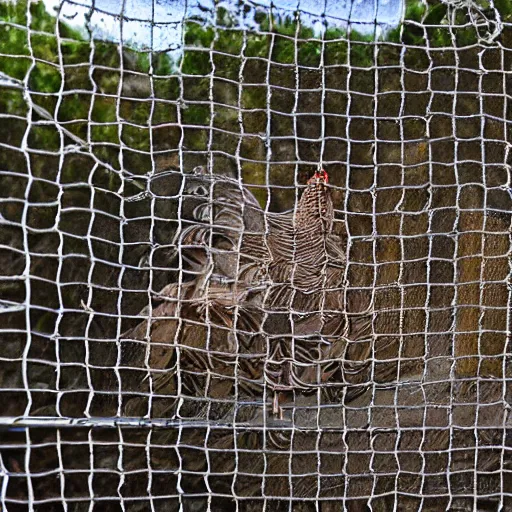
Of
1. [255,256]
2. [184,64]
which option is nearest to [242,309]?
[255,256]

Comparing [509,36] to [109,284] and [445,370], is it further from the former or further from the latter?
[109,284]

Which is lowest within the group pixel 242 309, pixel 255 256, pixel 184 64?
pixel 242 309

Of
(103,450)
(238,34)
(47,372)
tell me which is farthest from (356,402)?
(238,34)

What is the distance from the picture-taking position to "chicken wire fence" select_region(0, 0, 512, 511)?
47.1 inches

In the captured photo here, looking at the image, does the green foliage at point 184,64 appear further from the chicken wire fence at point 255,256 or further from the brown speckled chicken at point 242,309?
the brown speckled chicken at point 242,309

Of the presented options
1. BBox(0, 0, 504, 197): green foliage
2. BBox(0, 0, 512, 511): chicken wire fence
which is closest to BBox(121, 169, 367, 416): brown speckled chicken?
BBox(0, 0, 512, 511): chicken wire fence

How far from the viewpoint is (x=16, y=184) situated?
1190mm

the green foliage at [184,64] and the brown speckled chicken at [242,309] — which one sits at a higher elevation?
the green foliage at [184,64]

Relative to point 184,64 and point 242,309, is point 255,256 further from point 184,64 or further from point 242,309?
point 184,64

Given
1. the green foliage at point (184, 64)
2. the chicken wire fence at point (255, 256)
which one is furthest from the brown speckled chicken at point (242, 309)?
the green foliage at point (184, 64)

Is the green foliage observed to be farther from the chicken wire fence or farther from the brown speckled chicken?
the brown speckled chicken

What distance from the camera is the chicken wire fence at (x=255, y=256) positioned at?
47.1 inches

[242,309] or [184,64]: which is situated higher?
[184,64]

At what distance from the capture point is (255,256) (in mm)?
1242
